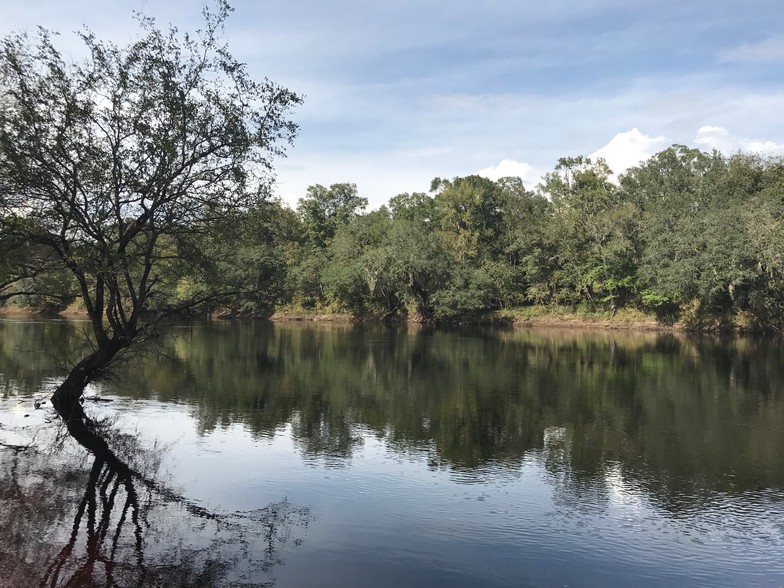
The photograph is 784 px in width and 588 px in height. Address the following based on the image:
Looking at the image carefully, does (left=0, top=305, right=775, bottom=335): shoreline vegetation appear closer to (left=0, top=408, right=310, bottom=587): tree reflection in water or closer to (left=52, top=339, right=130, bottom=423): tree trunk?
(left=52, top=339, right=130, bottom=423): tree trunk

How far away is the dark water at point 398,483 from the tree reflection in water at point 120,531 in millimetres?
44

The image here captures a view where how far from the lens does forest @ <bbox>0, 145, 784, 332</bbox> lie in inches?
2327

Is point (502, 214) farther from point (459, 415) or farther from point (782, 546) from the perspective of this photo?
point (782, 546)

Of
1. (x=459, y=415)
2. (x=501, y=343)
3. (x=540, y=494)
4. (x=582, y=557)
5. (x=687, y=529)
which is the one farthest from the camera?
(x=501, y=343)

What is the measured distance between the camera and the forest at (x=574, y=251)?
5909cm

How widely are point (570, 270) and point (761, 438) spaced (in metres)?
58.0

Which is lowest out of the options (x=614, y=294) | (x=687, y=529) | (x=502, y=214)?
(x=687, y=529)

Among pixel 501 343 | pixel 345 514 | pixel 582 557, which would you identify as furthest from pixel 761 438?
pixel 501 343

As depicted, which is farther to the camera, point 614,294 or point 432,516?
point 614,294

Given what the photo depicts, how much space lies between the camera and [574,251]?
7450 cm

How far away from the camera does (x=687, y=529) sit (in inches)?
449

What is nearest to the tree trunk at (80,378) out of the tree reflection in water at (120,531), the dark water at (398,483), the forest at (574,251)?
the dark water at (398,483)

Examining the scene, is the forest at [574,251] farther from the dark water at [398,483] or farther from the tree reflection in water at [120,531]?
the tree reflection in water at [120,531]

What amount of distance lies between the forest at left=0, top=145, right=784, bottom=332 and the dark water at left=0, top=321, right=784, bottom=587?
1253 inches
